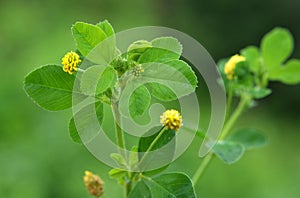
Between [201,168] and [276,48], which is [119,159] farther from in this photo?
[276,48]

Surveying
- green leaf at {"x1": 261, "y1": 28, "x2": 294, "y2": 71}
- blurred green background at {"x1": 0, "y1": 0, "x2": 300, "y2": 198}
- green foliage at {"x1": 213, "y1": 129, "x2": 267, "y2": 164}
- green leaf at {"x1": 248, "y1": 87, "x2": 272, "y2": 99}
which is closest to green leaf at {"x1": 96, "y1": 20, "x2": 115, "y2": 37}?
green foliage at {"x1": 213, "y1": 129, "x2": 267, "y2": 164}

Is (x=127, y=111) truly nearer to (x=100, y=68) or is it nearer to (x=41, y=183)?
(x=100, y=68)

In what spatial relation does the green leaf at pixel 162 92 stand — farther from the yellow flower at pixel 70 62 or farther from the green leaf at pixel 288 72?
the green leaf at pixel 288 72

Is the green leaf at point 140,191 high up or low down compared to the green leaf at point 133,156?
down

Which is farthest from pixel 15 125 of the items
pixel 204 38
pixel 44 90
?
pixel 204 38

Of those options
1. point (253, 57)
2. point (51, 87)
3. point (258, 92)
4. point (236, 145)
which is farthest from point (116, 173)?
point (253, 57)

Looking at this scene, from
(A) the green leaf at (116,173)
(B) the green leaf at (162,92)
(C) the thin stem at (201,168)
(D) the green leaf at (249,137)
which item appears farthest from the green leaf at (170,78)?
(D) the green leaf at (249,137)

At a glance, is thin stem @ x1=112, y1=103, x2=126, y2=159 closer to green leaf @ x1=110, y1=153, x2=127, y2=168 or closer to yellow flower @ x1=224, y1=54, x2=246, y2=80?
green leaf @ x1=110, y1=153, x2=127, y2=168
